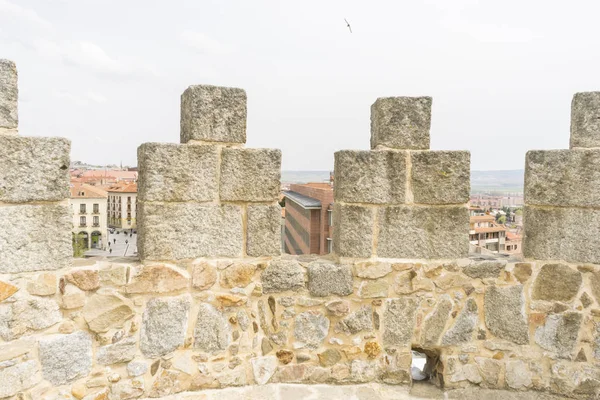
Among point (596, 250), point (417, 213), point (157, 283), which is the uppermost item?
point (417, 213)

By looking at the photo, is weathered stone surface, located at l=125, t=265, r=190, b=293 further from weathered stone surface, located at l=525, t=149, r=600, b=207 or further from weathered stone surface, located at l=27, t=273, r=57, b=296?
weathered stone surface, located at l=525, t=149, r=600, b=207

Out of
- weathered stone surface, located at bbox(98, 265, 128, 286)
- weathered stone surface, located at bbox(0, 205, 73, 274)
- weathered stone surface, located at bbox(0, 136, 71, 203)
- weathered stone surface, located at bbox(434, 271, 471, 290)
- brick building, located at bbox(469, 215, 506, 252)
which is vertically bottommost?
brick building, located at bbox(469, 215, 506, 252)

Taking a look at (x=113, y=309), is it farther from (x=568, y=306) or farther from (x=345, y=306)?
(x=568, y=306)

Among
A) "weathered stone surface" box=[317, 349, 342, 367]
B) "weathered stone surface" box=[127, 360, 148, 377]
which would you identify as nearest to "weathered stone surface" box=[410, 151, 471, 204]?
"weathered stone surface" box=[317, 349, 342, 367]

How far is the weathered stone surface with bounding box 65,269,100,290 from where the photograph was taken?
2830 mm

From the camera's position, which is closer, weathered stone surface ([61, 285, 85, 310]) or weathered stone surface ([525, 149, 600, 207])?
weathered stone surface ([61, 285, 85, 310])

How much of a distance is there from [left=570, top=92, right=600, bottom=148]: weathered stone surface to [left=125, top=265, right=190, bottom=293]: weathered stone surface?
9.70 ft

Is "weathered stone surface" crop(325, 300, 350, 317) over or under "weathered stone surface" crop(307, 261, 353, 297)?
under

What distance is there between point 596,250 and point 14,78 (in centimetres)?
398

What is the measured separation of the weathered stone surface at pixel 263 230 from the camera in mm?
3201

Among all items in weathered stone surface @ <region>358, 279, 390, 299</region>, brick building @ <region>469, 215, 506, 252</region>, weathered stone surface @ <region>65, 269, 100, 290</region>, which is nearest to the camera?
weathered stone surface @ <region>65, 269, 100, 290</region>

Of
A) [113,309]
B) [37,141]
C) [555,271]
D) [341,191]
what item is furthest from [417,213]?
[37,141]

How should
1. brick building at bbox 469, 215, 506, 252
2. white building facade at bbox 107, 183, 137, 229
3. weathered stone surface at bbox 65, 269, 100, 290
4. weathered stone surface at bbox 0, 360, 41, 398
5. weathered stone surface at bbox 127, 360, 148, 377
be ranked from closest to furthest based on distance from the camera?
weathered stone surface at bbox 0, 360, 41, 398 → weathered stone surface at bbox 65, 269, 100, 290 → weathered stone surface at bbox 127, 360, 148, 377 → white building facade at bbox 107, 183, 137, 229 → brick building at bbox 469, 215, 506, 252

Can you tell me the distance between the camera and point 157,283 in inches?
119
